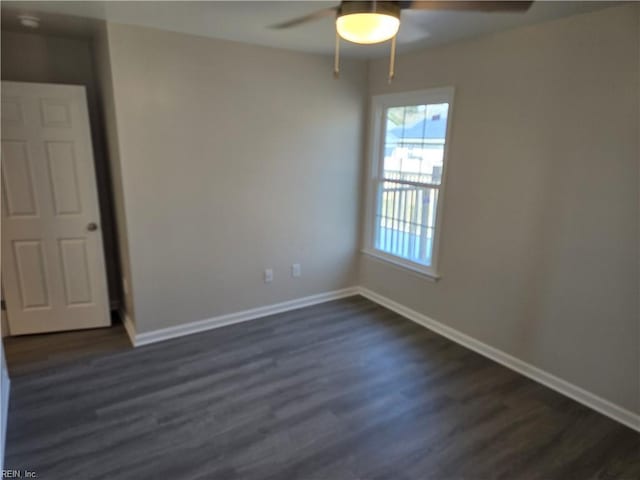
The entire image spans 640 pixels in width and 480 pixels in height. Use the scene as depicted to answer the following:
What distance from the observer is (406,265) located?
3.77 metres

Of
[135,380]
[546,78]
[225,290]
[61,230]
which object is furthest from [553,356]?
[61,230]

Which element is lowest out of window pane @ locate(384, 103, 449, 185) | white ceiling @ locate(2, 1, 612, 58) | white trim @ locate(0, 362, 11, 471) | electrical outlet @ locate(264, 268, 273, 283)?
white trim @ locate(0, 362, 11, 471)

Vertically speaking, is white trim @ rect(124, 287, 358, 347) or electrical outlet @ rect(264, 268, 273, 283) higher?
electrical outlet @ rect(264, 268, 273, 283)

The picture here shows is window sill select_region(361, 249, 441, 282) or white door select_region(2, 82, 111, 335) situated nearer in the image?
white door select_region(2, 82, 111, 335)

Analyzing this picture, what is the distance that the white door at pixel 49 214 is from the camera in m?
3.00

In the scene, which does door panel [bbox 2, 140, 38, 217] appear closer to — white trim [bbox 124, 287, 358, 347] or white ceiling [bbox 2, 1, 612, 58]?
white ceiling [bbox 2, 1, 612, 58]

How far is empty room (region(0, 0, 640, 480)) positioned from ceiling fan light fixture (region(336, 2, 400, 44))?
0.01 meters

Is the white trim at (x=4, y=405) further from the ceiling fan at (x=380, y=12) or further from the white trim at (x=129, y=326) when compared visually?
the ceiling fan at (x=380, y=12)

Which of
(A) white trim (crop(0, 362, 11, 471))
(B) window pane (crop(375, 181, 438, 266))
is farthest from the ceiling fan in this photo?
(A) white trim (crop(0, 362, 11, 471))

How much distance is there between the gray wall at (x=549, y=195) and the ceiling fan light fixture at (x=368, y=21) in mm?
1416

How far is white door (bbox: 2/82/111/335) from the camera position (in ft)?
9.84

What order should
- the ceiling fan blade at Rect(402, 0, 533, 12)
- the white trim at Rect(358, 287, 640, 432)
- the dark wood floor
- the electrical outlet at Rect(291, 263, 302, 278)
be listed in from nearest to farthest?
the ceiling fan blade at Rect(402, 0, 533, 12) < the dark wood floor < the white trim at Rect(358, 287, 640, 432) < the electrical outlet at Rect(291, 263, 302, 278)

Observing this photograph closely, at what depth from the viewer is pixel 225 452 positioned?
2.12 metres

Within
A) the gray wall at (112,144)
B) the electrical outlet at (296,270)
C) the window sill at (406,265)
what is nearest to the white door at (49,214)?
the gray wall at (112,144)
